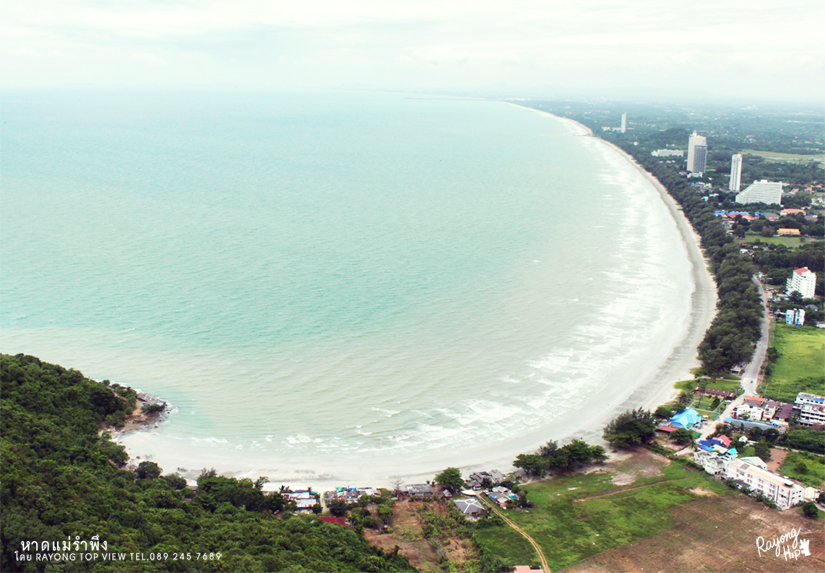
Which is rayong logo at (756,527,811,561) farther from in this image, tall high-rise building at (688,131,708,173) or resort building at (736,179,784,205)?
tall high-rise building at (688,131,708,173)

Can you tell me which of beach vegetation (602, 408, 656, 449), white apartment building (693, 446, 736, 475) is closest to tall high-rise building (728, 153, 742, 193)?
beach vegetation (602, 408, 656, 449)

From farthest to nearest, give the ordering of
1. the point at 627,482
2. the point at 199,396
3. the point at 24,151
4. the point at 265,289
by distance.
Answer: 1. the point at 24,151
2. the point at 265,289
3. the point at 199,396
4. the point at 627,482

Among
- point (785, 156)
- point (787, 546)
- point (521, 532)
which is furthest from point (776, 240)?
point (785, 156)

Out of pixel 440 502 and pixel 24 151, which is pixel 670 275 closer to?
pixel 440 502

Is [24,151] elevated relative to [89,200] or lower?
elevated

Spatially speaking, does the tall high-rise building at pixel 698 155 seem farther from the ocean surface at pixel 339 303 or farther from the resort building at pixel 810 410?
the resort building at pixel 810 410

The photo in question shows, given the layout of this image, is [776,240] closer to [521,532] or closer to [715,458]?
[715,458]

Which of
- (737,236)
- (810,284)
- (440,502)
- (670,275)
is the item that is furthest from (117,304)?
(737,236)
